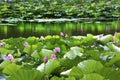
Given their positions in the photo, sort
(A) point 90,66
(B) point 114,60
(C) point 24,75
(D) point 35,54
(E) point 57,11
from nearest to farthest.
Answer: (C) point 24,75 < (A) point 90,66 < (B) point 114,60 < (D) point 35,54 < (E) point 57,11

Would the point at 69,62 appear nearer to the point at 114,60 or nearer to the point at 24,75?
the point at 114,60

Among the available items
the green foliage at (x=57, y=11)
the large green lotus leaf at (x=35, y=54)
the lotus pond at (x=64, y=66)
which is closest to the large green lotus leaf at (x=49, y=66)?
the lotus pond at (x=64, y=66)

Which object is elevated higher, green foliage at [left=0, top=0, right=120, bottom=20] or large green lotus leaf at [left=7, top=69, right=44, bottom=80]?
large green lotus leaf at [left=7, top=69, right=44, bottom=80]

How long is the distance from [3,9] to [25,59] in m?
10.5

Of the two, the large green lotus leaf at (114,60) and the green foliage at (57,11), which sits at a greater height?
the large green lotus leaf at (114,60)

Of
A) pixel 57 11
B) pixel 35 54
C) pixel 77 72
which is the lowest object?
pixel 57 11

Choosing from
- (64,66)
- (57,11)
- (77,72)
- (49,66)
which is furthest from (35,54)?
(57,11)

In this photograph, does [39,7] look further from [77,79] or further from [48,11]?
[77,79]

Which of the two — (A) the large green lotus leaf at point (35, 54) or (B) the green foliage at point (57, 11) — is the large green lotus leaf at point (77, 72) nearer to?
(A) the large green lotus leaf at point (35, 54)

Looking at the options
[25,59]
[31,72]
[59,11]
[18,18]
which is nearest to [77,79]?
[31,72]

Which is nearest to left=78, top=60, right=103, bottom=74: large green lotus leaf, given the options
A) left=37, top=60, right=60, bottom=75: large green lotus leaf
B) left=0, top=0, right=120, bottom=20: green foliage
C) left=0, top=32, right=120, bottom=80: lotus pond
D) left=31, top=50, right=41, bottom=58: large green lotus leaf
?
left=0, top=32, right=120, bottom=80: lotus pond

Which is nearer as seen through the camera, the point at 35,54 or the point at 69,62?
the point at 69,62

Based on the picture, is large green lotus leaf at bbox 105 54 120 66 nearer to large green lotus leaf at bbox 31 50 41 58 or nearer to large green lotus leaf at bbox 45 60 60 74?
large green lotus leaf at bbox 45 60 60 74

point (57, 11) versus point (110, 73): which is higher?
point (110, 73)
